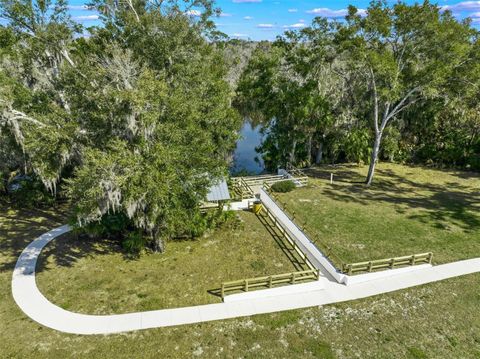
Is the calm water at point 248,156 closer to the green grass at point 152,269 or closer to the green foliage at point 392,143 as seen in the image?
the green foliage at point 392,143

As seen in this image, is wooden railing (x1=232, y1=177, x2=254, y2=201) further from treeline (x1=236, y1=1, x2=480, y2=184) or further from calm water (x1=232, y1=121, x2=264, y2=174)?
calm water (x1=232, y1=121, x2=264, y2=174)

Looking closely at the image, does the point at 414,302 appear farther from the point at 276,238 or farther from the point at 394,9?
the point at 394,9

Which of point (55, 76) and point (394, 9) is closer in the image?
point (55, 76)

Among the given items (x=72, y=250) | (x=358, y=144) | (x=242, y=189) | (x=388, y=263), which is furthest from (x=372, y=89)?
(x=72, y=250)

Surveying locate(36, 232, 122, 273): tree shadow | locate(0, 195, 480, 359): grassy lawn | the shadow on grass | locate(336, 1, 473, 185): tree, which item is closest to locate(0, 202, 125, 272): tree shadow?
locate(36, 232, 122, 273): tree shadow

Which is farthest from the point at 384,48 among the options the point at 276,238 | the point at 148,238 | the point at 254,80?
the point at 148,238

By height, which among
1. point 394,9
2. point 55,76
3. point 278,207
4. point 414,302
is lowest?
point 414,302

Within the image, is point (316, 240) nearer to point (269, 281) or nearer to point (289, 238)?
point (289, 238)
